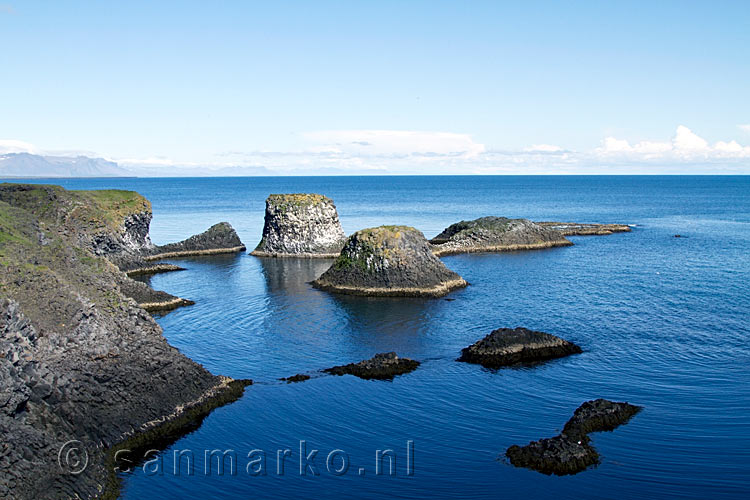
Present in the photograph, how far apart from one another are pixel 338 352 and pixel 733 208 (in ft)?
528

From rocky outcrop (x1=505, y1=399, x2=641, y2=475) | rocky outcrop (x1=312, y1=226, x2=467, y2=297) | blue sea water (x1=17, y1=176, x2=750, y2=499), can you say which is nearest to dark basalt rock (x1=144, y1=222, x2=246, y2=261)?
blue sea water (x1=17, y1=176, x2=750, y2=499)

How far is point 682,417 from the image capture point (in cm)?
2752

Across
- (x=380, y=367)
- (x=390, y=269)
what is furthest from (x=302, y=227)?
(x=380, y=367)

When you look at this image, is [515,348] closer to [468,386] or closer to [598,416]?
[468,386]

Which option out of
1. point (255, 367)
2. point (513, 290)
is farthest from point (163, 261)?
point (255, 367)

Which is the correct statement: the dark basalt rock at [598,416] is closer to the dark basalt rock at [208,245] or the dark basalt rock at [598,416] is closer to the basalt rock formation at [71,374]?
the basalt rock formation at [71,374]

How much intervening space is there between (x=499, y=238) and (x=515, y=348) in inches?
2036

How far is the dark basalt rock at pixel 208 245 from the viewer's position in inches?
3235

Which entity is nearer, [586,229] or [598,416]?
[598,416]

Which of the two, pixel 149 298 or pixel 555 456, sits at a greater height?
pixel 149 298

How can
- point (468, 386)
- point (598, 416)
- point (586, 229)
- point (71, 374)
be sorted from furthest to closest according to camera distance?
point (586, 229) < point (468, 386) < point (598, 416) < point (71, 374)

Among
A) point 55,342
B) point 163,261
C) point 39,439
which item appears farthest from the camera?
point 163,261

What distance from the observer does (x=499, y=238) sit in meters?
87.2

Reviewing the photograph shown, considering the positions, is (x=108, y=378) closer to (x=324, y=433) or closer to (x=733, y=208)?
(x=324, y=433)
